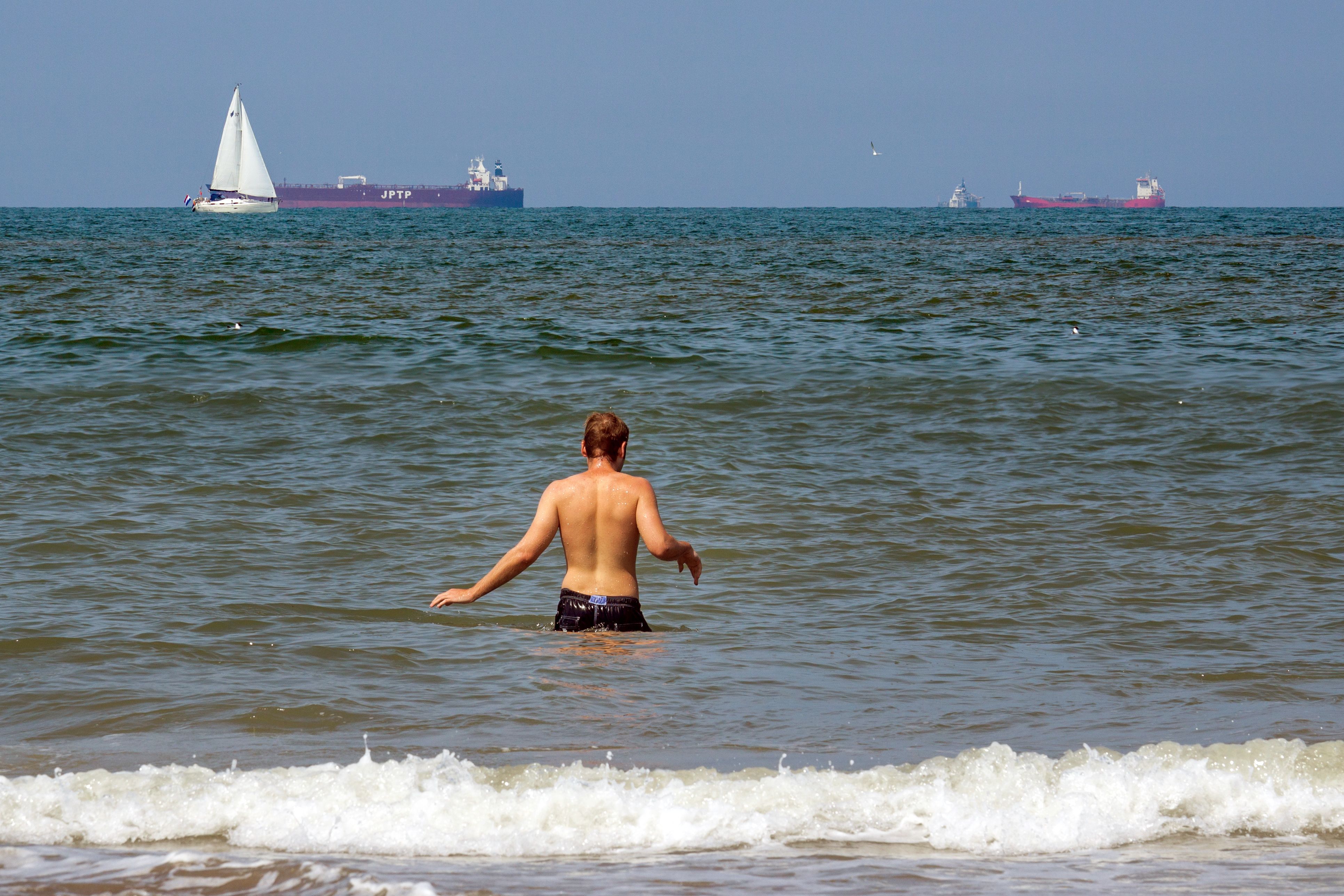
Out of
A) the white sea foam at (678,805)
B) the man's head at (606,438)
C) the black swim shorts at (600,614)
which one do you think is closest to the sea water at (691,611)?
the white sea foam at (678,805)

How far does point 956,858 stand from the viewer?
3.67 metres

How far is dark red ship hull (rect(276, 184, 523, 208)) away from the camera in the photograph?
16412cm

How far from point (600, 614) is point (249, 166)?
97.0 metres

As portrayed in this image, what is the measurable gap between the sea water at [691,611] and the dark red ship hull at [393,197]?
152839 mm

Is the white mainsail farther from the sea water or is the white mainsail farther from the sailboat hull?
the sea water

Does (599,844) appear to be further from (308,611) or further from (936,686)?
(308,611)

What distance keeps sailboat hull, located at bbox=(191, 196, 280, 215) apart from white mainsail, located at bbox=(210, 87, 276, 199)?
1210mm

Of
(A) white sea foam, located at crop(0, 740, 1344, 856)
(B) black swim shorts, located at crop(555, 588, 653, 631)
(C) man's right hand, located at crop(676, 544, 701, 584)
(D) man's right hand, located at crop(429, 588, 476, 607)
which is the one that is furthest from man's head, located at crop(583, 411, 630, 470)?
(A) white sea foam, located at crop(0, 740, 1344, 856)

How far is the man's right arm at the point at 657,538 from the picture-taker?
5957 mm

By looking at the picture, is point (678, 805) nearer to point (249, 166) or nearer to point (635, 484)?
point (635, 484)

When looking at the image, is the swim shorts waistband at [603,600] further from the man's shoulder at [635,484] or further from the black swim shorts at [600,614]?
the man's shoulder at [635,484]

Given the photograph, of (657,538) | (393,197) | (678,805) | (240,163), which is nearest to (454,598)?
(657,538)

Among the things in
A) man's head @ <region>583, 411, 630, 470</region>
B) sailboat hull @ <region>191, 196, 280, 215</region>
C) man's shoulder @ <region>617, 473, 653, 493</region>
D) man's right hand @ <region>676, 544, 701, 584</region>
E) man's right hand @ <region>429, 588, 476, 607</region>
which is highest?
sailboat hull @ <region>191, 196, 280, 215</region>

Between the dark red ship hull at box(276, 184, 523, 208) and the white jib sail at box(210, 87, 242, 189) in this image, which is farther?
Result: the dark red ship hull at box(276, 184, 523, 208)
